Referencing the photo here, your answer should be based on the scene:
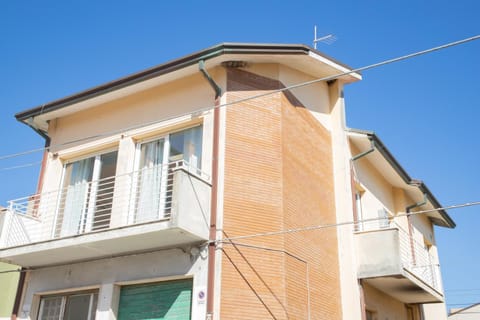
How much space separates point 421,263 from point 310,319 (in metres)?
7.03

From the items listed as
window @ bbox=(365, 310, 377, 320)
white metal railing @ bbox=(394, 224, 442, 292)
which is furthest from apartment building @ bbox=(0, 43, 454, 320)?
white metal railing @ bbox=(394, 224, 442, 292)

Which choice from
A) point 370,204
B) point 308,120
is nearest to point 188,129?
point 308,120

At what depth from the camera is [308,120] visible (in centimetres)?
1323

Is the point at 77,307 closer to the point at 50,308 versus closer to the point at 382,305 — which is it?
the point at 50,308

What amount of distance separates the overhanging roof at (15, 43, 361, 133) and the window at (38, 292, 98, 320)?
4766mm

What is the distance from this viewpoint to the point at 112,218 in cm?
1186

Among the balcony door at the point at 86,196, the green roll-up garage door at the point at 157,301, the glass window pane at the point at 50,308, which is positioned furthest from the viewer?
the balcony door at the point at 86,196

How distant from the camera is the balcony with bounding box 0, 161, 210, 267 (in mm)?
10016

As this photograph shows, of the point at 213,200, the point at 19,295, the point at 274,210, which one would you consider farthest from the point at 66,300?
the point at 274,210

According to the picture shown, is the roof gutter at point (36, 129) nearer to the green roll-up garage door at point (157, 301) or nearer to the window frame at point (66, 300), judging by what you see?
the window frame at point (66, 300)

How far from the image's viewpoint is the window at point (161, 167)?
11.6m

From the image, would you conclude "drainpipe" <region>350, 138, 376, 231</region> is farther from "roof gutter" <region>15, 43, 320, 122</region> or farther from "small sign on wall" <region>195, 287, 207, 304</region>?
"small sign on wall" <region>195, 287, 207, 304</region>

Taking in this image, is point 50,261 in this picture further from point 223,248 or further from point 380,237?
point 380,237

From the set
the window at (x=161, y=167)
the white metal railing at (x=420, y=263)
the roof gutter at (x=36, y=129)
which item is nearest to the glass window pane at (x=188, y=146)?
the window at (x=161, y=167)
